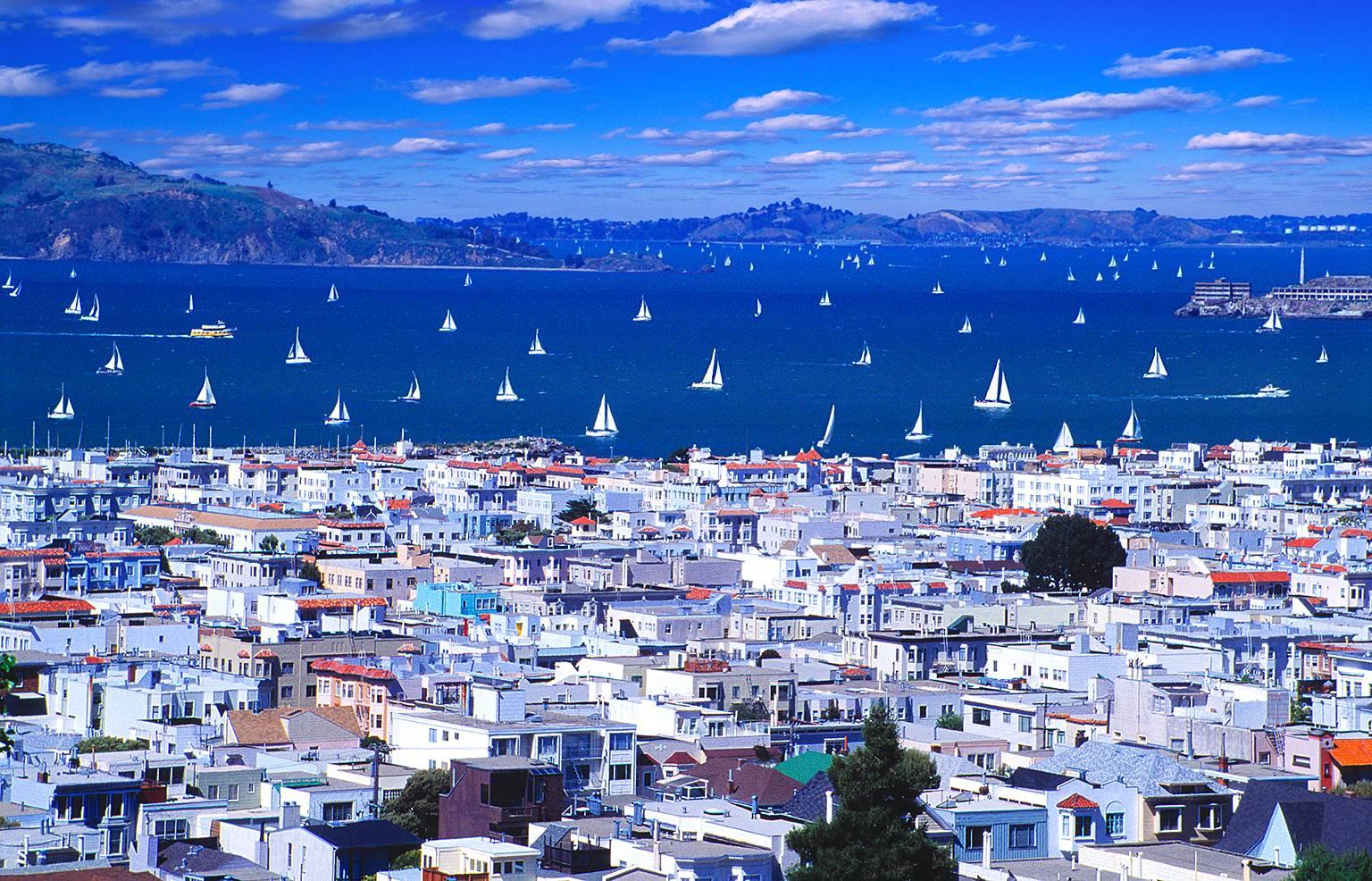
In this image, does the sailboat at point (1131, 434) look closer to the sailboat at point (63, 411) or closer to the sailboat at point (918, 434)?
the sailboat at point (918, 434)

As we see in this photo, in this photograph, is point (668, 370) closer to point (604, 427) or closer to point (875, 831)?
point (604, 427)

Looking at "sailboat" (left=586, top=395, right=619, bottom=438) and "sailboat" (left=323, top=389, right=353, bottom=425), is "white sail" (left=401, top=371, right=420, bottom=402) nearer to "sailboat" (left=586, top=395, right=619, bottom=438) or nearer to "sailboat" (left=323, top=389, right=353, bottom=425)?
"sailboat" (left=323, top=389, right=353, bottom=425)

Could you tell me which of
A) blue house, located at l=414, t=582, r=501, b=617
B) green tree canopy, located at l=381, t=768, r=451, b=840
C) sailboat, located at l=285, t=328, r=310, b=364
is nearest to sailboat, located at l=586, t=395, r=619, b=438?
sailboat, located at l=285, t=328, r=310, b=364

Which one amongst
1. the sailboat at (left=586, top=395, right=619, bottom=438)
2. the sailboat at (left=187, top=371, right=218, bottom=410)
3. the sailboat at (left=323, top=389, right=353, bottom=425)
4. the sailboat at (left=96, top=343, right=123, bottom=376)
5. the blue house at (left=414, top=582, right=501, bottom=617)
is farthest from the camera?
the sailboat at (left=96, top=343, right=123, bottom=376)

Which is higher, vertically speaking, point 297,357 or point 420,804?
point 297,357

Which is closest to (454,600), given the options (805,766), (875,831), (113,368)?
(805,766)

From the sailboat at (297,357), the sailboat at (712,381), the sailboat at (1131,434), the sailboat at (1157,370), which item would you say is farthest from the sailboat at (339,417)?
the sailboat at (1157,370)
